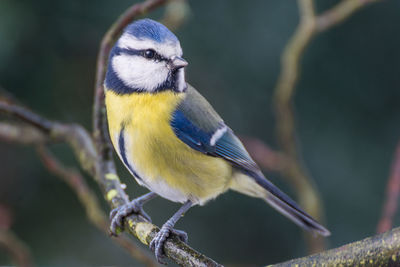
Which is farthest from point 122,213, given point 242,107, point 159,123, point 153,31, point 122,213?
point 242,107

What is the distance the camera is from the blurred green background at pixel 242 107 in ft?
7.45

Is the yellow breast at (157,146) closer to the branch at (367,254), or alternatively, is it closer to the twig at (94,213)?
the twig at (94,213)

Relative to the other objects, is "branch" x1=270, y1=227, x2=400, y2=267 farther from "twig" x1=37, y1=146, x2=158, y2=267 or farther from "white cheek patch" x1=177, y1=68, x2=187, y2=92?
"twig" x1=37, y1=146, x2=158, y2=267

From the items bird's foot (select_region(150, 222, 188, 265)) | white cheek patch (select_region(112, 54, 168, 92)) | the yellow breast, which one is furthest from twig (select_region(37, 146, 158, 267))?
white cheek patch (select_region(112, 54, 168, 92))

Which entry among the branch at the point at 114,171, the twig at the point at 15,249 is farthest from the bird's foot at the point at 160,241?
the twig at the point at 15,249

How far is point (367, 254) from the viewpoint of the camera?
804mm

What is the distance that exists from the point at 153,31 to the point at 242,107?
125cm

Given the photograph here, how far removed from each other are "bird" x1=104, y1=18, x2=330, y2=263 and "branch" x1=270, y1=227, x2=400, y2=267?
0.45 m

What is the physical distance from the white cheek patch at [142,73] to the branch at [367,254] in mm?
655

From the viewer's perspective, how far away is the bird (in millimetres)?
1295

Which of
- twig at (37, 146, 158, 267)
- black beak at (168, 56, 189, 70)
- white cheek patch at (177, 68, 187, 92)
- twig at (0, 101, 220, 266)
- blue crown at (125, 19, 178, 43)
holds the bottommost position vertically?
twig at (37, 146, 158, 267)

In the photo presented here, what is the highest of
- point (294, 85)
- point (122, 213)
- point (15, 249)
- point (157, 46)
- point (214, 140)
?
point (157, 46)

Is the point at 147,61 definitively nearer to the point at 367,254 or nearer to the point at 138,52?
the point at 138,52

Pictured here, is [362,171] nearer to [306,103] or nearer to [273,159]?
[306,103]
